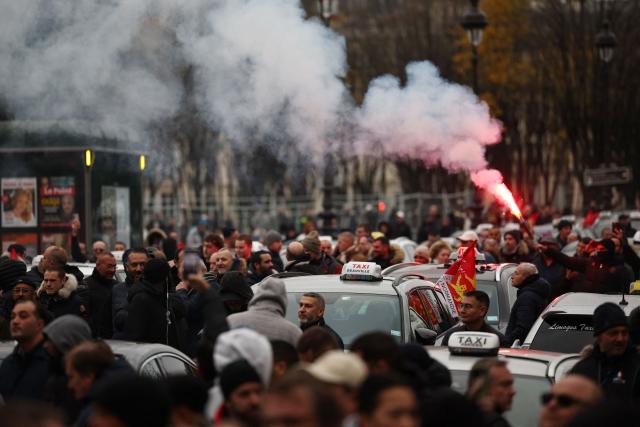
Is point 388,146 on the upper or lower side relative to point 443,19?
lower

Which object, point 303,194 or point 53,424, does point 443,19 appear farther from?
point 53,424

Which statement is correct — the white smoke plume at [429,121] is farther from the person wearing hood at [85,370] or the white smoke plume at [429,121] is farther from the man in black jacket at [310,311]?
the person wearing hood at [85,370]

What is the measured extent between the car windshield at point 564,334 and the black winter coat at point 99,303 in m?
3.38

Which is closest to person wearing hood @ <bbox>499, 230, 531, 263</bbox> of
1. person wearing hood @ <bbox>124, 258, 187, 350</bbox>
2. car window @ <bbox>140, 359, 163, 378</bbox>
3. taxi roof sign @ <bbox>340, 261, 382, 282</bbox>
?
taxi roof sign @ <bbox>340, 261, 382, 282</bbox>

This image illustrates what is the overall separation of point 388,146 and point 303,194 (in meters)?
41.2

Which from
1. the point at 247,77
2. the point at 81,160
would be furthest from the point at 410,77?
the point at 81,160

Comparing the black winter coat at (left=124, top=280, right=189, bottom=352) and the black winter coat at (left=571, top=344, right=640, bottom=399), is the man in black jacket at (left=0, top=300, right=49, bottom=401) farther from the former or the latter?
the black winter coat at (left=571, top=344, right=640, bottom=399)

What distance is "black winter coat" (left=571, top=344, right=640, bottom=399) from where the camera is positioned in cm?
795

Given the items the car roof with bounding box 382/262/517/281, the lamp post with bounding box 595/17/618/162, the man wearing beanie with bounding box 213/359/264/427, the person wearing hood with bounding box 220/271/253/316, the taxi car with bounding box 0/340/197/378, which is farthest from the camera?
the lamp post with bounding box 595/17/618/162

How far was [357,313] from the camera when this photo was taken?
1085 centimetres

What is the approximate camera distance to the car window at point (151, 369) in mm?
8078

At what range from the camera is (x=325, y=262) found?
15.6 m

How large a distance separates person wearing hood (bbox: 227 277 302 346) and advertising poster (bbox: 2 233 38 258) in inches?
549

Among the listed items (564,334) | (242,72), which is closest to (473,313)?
(564,334)
